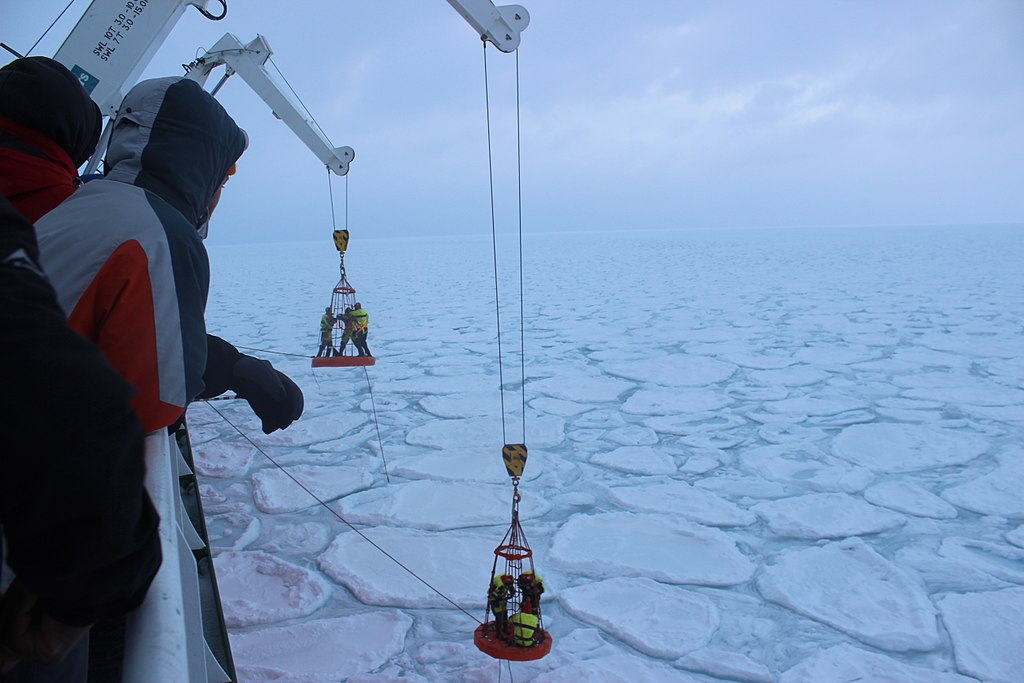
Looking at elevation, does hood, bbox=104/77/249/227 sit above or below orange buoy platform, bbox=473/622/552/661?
above

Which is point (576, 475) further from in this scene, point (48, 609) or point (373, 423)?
point (48, 609)

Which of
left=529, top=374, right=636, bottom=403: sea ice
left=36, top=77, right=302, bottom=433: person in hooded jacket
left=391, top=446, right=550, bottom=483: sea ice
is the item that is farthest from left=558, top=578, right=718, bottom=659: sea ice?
left=529, top=374, right=636, bottom=403: sea ice

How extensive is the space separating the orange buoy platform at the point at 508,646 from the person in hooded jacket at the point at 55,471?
1.30 meters

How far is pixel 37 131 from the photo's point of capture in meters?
1.23

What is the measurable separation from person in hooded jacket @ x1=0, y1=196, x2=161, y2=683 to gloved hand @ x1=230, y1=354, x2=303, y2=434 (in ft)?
3.51

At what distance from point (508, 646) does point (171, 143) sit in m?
1.32

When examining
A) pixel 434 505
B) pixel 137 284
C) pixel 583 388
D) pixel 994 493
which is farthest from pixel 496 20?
pixel 583 388

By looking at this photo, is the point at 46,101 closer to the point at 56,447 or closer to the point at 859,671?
the point at 56,447

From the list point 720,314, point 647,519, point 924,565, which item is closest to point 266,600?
point 647,519

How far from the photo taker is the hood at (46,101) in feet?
3.95

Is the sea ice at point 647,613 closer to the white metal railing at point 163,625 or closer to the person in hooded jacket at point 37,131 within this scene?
the white metal railing at point 163,625

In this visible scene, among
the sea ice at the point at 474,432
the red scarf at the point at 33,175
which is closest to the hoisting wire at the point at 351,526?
the sea ice at the point at 474,432

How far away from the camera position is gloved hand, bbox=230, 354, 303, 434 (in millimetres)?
1671

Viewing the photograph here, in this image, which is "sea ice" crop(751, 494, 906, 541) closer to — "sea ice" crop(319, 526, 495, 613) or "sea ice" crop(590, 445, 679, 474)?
"sea ice" crop(590, 445, 679, 474)
